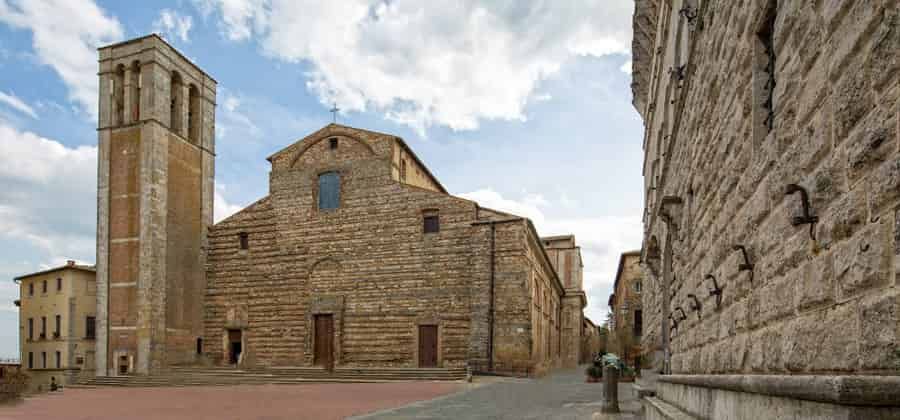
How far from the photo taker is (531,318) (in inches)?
977

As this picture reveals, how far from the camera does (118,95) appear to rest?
29.2 meters

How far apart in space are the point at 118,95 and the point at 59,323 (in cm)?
1500

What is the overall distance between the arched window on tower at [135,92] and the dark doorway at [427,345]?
51.8ft

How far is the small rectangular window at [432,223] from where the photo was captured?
1043 inches

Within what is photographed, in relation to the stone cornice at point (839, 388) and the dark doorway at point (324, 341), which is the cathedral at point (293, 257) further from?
the stone cornice at point (839, 388)

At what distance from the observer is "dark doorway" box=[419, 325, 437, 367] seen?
25.6 metres

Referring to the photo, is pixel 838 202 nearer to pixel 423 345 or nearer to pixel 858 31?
pixel 858 31

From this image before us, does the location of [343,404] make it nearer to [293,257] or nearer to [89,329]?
[293,257]

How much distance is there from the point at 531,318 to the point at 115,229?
60.2 feet

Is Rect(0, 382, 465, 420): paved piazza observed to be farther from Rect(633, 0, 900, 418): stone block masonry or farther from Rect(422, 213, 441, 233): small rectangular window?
Rect(633, 0, 900, 418): stone block masonry

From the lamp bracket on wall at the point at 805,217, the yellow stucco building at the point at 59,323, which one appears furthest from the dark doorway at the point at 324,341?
the lamp bracket on wall at the point at 805,217

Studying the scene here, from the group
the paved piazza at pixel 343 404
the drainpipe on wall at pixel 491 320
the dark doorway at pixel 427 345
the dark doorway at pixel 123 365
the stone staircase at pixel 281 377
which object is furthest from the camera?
the dark doorway at pixel 123 365

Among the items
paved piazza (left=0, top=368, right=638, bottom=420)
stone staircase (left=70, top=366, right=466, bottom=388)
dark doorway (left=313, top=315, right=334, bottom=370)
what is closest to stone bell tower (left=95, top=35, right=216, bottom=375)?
stone staircase (left=70, top=366, right=466, bottom=388)

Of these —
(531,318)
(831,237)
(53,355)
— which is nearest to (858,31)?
(831,237)
